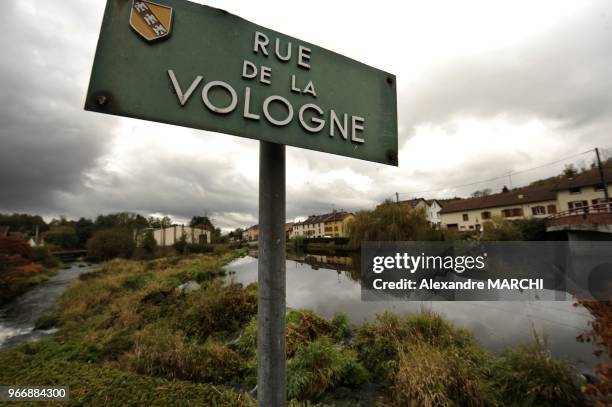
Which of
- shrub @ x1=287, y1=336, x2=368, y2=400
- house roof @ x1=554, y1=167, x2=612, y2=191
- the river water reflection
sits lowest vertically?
the river water reflection

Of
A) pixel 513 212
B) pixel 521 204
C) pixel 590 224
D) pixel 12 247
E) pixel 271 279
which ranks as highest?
pixel 521 204

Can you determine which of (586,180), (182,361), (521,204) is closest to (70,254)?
(182,361)

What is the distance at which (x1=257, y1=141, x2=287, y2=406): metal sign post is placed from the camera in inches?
39.8

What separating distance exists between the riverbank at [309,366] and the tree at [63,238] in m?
37.6

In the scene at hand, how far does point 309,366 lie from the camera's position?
4082 mm

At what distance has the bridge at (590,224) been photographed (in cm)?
1212

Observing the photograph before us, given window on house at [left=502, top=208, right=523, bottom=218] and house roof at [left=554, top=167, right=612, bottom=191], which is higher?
house roof at [left=554, top=167, right=612, bottom=191]

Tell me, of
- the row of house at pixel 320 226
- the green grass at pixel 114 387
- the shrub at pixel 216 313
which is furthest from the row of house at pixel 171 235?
the green grass at pixel 114 387

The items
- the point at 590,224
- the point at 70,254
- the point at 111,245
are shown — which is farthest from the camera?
the point at 70,254

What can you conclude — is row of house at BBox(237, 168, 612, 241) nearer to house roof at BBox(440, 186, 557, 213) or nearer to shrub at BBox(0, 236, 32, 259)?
house roof at BBox(440, 186, 557, 213)

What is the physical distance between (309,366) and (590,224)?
17.0 metres

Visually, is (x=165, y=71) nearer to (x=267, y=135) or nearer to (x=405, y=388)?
(x=267, y=135)

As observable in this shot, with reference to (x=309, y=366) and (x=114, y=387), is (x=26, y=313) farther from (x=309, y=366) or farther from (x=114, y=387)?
(x=309, y=366)

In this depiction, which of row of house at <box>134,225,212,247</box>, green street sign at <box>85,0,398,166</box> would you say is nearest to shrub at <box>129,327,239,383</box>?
green street sign at <box>85,0,398,166</box>
